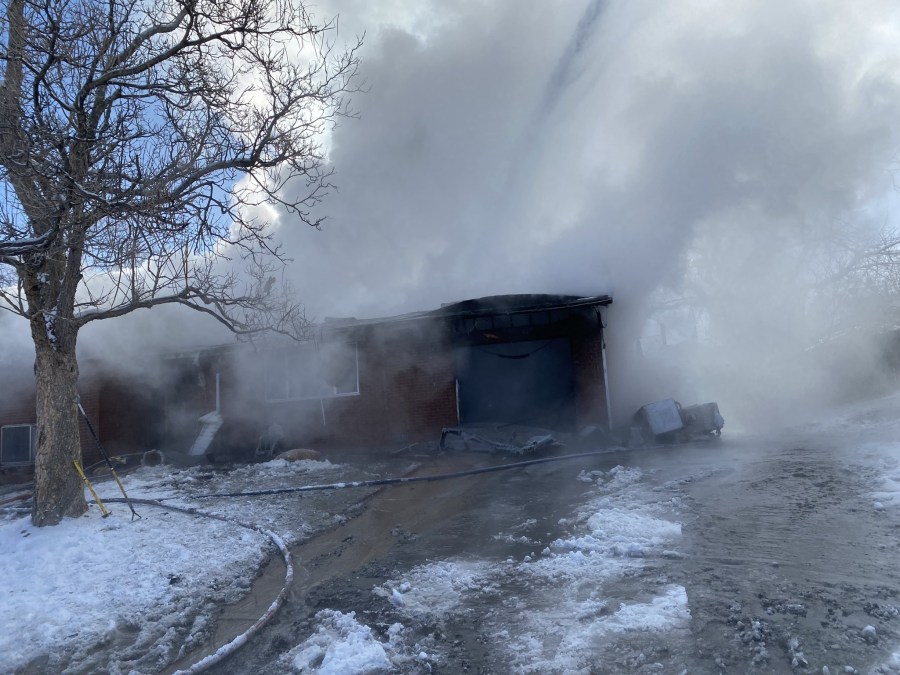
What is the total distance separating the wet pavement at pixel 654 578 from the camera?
10.8ft

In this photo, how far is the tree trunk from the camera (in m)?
6.13

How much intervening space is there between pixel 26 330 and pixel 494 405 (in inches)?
384

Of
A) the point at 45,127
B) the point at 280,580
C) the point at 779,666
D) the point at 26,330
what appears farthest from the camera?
the point at 26,330

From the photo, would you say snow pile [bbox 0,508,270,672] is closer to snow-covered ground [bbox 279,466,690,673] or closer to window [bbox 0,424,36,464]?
snow-covered ground [bbox 279,466,690,673]

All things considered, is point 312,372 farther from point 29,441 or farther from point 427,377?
point 29,441

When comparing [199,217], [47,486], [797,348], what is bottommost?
[47,486]

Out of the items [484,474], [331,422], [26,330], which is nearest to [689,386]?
[484,474]

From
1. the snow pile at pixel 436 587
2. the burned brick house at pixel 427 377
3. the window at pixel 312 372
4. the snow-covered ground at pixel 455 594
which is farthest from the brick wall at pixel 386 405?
the snow pile at pixel 436 587

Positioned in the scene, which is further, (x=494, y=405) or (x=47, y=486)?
(x=494, y=405)

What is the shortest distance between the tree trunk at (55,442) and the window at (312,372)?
22.1 ft

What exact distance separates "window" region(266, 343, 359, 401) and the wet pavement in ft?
18.9

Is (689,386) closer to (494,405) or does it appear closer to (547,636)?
(494,405)

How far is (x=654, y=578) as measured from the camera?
4.25m

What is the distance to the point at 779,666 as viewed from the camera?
3.04 meters
